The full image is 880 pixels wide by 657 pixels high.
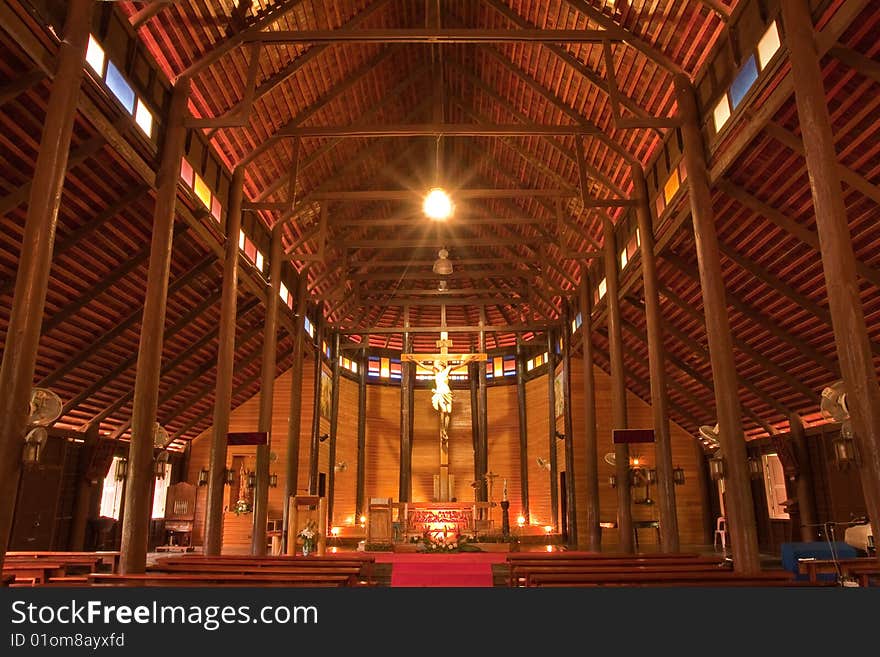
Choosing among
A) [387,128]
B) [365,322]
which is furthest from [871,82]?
[365,322]

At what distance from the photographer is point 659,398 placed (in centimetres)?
1177

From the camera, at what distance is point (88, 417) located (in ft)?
49.3

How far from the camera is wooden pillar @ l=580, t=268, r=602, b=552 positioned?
54.2ft

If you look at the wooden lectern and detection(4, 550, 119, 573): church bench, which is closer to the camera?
detection(4, 550, 119, 573): church bench

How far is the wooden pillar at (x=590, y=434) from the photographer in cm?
1652

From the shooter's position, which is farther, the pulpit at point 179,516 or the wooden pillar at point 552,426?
the wooden pillar at point 552,426

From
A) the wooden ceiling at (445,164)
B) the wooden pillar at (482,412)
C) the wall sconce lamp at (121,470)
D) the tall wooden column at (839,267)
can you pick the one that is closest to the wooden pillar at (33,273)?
the wooden ceiling at (445,164)

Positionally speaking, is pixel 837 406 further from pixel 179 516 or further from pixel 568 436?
pixel 179 516

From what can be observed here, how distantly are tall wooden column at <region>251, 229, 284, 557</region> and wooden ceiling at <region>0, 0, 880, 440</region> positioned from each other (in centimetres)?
70

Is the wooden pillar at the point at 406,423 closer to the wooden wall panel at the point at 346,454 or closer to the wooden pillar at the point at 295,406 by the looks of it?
the wooden wall panel at the point at 346,454

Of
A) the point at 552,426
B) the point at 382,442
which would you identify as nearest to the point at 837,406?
the point at 552,426

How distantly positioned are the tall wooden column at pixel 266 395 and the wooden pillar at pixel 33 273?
7264 millimetres

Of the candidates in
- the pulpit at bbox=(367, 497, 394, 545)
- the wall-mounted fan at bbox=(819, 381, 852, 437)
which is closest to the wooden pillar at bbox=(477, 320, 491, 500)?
the pulpit at bbox=(367, 497, 394, 545)

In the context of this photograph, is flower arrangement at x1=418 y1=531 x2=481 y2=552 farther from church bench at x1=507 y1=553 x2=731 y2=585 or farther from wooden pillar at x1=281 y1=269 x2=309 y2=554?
church bench at x1=507 y1=553 x2=731 y2=585
